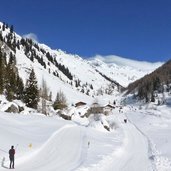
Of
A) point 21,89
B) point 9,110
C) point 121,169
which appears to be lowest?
point 121,169

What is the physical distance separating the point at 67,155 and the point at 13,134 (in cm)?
1085

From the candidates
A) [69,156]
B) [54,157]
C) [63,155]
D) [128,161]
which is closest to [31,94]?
[63,155]

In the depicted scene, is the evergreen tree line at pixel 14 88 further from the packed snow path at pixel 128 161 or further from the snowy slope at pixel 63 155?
the packed snow path at pixel 128 161

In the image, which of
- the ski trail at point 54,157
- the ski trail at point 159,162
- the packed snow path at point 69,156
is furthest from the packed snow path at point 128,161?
the ski trail at point 54,157

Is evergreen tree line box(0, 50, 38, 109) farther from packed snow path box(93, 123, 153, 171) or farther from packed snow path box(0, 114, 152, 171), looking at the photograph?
packed snow path box(93, 123, 153, 171)

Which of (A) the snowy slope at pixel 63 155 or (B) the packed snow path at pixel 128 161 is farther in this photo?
(B) the packed snow path at pixel 128 161

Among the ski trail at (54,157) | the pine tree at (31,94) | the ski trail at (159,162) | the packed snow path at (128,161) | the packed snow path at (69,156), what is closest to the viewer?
the ski trail at (54,157)

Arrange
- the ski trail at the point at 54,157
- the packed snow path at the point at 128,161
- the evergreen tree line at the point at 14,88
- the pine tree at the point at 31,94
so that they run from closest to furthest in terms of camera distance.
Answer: the ski trail at the point at 54,157 < the packed snow path at the point at 128,161 < the evergreen tree line at the point at 14,88 < the pine tree at the point at 31,94

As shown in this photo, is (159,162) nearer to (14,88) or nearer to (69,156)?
(69,156)

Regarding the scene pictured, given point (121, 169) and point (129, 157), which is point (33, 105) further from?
point (121, 169)

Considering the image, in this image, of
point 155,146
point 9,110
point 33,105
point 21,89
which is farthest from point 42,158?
point 21,89

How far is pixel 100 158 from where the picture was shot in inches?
1582

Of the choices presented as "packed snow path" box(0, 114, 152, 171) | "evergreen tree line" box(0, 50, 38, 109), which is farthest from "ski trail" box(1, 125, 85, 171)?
"evergreen tree line" box(0, 50, 38, 109)

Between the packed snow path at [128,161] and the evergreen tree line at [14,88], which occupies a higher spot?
the evergreen tree line at [14,88]
